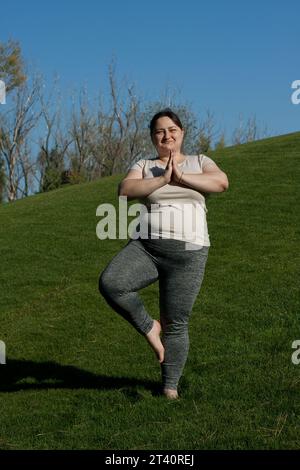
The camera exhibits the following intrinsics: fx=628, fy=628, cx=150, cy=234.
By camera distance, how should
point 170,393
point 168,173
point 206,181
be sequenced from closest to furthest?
point 168,173, point 206,181, point 170,393

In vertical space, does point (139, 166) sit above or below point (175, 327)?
above

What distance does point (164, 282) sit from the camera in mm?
4207

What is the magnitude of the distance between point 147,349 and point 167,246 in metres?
2.11

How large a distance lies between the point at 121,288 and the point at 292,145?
52.0 feet

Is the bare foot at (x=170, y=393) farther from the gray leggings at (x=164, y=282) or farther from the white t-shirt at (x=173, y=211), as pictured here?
the white t-shirt at (x=173, y=211)

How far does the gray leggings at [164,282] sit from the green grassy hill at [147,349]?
44cm

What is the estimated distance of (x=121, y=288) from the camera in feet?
13.2

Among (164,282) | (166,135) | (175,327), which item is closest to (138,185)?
(166,135)

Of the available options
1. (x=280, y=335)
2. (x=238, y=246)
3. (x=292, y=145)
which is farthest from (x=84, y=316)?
(x=292, y=145)

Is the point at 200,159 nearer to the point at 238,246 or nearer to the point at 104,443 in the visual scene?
the point at 104,443

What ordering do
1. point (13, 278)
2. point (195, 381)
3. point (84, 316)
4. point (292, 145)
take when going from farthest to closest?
point (292, 145) < point (13, 278) < point (84, 316) < point (195, 381)

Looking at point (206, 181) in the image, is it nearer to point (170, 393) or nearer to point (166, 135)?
point (166, 135)

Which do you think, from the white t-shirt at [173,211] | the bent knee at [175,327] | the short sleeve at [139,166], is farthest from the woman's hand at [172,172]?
the bent knee at [175,327]

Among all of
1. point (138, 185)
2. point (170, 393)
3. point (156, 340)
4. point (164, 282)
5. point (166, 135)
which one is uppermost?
point (166, 135)
